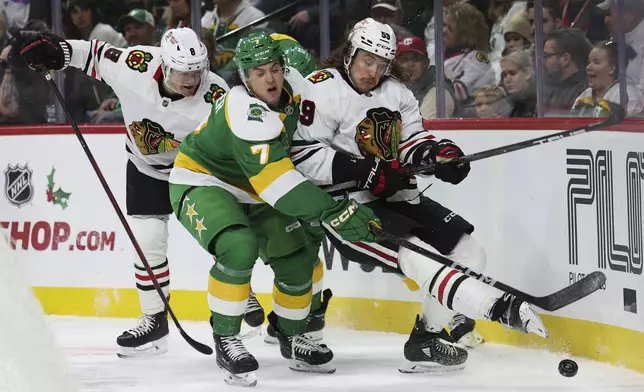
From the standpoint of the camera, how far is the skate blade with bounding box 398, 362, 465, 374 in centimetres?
442

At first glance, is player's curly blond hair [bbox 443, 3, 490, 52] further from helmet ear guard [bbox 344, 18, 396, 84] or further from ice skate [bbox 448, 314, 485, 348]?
ice skate [bbox 448, 314, 485, 348]

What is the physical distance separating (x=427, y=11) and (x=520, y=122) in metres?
0.82

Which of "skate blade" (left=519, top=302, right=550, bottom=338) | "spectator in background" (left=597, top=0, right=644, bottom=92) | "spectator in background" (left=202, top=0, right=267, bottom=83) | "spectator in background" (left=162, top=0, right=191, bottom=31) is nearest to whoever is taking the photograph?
"skate blade" (left=519, top=302, right=550, bottom=338)

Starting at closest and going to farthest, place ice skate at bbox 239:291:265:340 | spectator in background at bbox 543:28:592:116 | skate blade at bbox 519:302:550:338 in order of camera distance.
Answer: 1. skate blade at bbox 519:302:550:338
2. spectator in background at bbox 543:28:592:116
3. ice skate at bbox 239:291:265:340

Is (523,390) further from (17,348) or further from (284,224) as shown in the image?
(17,348)

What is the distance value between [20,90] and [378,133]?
2.47 meters

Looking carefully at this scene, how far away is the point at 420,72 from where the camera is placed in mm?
5410

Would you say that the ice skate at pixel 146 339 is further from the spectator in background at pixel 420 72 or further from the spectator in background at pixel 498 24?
the spectator in background at pixel 498 24

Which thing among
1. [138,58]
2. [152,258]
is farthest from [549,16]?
[152,258]

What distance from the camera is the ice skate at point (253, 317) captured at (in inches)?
203

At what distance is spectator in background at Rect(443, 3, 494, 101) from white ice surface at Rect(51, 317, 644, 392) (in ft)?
3.72

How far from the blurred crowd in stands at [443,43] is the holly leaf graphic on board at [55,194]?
32 cm

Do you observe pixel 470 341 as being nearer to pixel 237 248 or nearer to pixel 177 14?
pixel 237 248

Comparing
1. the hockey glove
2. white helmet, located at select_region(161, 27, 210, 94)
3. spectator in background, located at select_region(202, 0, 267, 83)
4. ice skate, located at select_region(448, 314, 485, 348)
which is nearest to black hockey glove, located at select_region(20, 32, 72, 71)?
white helmet, located at select_region(161, 27, 210, 94)
